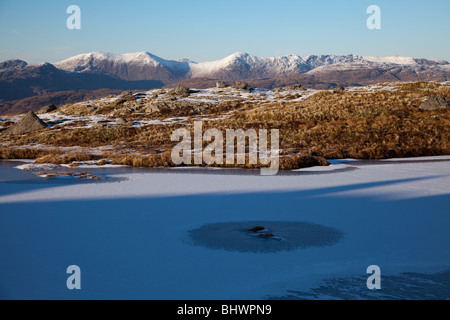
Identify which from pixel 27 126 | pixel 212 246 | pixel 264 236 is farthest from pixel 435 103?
pixel 27 126

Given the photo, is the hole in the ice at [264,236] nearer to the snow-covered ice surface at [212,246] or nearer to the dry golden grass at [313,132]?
the snow-covered ice surface at [212,246]

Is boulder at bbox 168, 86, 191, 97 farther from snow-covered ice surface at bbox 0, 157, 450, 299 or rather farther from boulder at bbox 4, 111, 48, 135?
snow-covered ice surface at bbox 0, 157, 450, 299

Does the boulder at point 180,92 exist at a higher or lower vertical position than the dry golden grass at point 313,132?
higher

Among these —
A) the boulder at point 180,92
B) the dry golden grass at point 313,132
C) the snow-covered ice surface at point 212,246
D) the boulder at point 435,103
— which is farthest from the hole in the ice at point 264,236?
the boulder at point 180,92

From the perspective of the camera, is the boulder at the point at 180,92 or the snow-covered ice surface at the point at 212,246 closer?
the snow-covered ice surface at the point at 212,246

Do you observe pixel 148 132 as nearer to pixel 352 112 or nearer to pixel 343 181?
pixel 352 112

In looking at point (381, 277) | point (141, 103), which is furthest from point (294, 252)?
point (141, 103)

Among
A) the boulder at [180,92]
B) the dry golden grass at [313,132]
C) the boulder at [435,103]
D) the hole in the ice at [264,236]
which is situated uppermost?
the boulder at [180,92]
